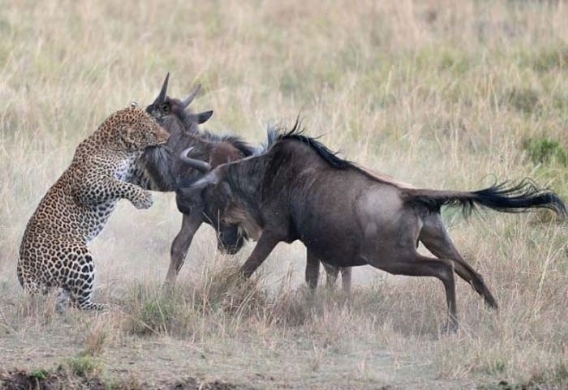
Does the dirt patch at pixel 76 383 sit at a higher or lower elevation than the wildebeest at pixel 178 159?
lower

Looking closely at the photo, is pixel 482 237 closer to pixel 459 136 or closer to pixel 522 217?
pixel 522 217

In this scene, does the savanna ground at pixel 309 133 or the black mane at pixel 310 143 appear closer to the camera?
the savanna ground at pixel 309 133

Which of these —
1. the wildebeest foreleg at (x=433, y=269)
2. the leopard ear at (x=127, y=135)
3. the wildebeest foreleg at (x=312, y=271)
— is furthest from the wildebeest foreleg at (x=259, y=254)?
the leopard ear at (x=127, y=135)

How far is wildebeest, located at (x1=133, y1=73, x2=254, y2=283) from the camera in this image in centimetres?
861

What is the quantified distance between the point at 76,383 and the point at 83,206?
209 centimetres

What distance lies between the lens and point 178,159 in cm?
877

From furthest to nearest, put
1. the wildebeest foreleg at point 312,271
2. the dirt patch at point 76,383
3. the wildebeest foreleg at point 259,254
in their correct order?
the wildebeest foreleg at point 312,271
the wildebeest foreleg at point 259,254
the dirt patch at point 76,383

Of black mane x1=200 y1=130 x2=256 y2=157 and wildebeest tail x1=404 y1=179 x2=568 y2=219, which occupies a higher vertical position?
black mane x1=200 y1=130 x2=256 y2=157

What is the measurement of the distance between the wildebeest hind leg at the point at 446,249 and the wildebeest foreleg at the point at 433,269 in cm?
19

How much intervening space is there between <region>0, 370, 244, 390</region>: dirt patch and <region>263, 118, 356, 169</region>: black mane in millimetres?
1848

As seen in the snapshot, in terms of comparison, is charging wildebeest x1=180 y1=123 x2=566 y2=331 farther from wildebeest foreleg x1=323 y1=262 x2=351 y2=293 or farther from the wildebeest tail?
wildebeest foreleg x1=323 y1=262 x2=351 y2=293

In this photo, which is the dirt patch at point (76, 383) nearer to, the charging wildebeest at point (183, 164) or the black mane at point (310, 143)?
the black mane at point (310, 143)

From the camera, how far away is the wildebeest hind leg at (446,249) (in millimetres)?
7516

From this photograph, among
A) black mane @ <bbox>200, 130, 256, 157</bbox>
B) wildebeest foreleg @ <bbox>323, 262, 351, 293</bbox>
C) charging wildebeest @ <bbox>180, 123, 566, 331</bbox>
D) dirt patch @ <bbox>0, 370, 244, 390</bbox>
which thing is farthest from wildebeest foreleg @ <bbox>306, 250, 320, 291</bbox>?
dirt patch @ <bbox>0, 370, 244, 390</bbox>
